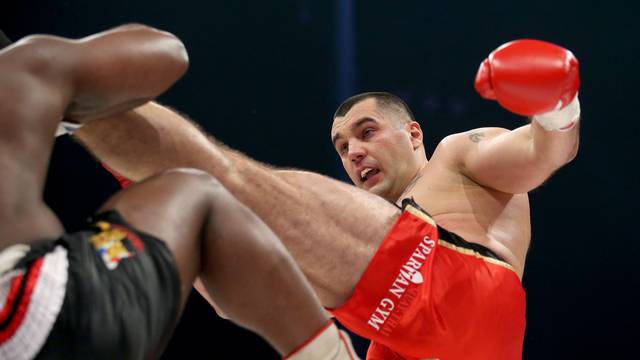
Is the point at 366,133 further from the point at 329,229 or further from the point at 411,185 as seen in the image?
the point at 329,229

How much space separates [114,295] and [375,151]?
1.40 m

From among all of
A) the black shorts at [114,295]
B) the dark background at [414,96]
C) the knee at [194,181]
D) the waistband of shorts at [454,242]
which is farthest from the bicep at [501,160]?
the dark background at [414,96]

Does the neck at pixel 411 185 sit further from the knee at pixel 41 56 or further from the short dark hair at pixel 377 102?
the knee at pixel 41 56

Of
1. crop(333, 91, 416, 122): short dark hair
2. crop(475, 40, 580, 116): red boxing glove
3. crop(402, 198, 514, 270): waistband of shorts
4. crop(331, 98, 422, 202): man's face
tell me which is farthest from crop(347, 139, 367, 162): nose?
crop(475, 40, 580, 116): red boxing glove

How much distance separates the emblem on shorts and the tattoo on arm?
116 centimetres

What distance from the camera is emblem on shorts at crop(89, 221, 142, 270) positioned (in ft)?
2.77

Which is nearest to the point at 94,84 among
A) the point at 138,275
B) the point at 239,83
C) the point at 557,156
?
the point at 138,275

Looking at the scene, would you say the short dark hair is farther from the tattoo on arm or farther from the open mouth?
the tattoo on arm

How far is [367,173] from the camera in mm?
2172

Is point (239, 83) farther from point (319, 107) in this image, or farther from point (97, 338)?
point (97, 338)

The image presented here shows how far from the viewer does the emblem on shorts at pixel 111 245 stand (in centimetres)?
85

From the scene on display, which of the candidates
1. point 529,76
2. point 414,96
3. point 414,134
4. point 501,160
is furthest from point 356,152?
point 414,96

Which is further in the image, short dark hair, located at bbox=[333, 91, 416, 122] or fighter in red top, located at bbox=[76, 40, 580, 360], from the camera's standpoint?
short dark hair, located at bbox=[333, 91, 416, 122]

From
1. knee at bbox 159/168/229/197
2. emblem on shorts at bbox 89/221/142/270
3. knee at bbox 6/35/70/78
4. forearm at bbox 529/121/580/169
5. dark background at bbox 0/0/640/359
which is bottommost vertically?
dark background at bbox 0/0/640/359
